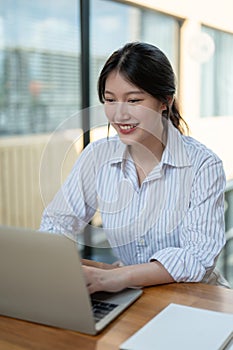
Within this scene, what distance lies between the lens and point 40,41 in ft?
9.87

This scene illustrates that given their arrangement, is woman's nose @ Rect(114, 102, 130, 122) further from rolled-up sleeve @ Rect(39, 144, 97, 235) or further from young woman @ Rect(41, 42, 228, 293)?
rolled-up sleeve @ Rect(39, 144, 97, 235)

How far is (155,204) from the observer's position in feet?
5.38

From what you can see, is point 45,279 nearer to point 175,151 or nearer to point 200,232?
point 200,232

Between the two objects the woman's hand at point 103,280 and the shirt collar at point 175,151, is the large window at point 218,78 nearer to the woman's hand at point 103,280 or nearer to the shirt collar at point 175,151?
the shirt collar at point 175,151

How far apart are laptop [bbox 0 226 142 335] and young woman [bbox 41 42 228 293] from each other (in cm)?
38

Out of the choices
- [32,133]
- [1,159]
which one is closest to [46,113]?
[32,133]

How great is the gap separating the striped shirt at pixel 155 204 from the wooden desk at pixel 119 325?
112mm

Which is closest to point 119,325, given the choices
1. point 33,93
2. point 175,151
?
point 175,151

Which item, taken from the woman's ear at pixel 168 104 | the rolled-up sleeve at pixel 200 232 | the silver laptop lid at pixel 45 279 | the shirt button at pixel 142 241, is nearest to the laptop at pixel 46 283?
the silver laptop lid at pixel 45 279

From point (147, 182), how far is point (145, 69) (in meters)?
0.35

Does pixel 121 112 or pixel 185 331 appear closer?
pixel 185 331

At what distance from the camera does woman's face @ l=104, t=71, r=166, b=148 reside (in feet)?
5.16

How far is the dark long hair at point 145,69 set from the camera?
1.57 m

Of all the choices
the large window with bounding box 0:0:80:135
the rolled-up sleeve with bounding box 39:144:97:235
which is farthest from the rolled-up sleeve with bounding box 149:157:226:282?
the large window with bounding box 0:0:80:135
